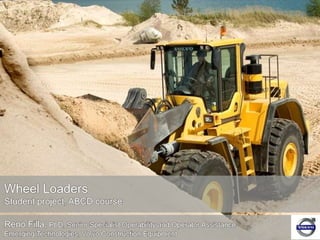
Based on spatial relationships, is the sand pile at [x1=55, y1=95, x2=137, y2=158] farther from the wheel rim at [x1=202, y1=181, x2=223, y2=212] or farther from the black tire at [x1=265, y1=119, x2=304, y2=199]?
the black tire at [x1=265, y1=119, x2=304, y2=199]

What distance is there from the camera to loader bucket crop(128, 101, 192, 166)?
7283mm

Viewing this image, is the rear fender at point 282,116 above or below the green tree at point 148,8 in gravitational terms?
below

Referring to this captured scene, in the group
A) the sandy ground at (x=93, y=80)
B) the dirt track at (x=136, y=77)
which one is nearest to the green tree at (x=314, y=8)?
the sandy ground at (x=93, y=80)

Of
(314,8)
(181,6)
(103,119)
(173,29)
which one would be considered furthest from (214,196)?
(181,6)

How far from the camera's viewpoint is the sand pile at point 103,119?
717cm

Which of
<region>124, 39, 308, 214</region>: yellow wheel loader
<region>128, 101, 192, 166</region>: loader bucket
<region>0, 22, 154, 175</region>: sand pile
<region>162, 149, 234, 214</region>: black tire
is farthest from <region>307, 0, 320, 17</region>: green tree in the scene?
<region>0, 22, 154, 175</region>: sand pile

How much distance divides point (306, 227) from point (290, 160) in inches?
124

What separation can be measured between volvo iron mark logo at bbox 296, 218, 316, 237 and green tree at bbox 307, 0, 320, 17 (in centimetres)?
3990

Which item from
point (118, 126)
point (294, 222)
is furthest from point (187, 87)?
point (294, 222)

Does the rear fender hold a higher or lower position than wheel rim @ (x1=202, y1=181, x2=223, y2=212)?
higher

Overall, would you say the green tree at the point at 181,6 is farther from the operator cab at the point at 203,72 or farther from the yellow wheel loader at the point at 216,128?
the operator cab at the point at 203,72

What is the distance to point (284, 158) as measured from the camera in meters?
9.17

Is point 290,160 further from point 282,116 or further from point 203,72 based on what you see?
point 203,72

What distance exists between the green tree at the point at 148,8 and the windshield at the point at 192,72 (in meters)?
39.6
